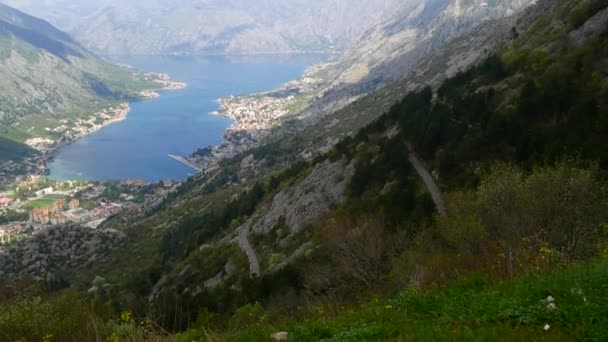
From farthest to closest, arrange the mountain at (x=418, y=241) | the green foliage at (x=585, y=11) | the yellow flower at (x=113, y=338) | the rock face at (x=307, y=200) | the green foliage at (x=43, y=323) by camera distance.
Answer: the rock face at (x=307, y=200), the green foliage at (x=585, y=11), the green foliage at (x=43, y=323), the mountain at (x=418, y=241), the yellow flower at (x=113, y=338)

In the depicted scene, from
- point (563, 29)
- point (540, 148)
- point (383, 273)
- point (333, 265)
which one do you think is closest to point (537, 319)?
point (383, 273)

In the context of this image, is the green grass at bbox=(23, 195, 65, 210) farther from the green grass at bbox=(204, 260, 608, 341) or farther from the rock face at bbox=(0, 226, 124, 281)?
the green grass at bbox=(204, 260, 608, 341)

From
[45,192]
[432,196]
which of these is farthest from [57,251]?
[45,192]

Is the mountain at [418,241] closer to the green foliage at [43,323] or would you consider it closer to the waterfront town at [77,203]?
the green foliage at [43,323]

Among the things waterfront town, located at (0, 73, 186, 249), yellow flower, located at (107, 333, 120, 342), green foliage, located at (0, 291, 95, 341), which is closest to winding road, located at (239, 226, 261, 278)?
green foliage, located at (0, 291, 95, 341)

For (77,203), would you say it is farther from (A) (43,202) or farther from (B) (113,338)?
(B) (113,338)

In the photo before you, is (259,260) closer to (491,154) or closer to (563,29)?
(491,154)

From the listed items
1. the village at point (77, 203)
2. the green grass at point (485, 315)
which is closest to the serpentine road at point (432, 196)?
the green grass at point (485, 315)
